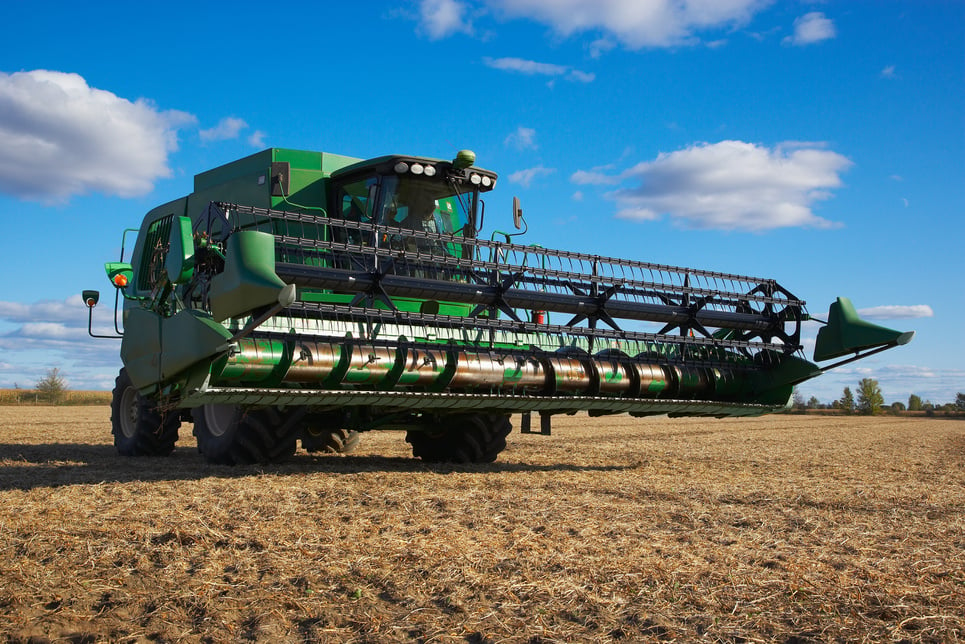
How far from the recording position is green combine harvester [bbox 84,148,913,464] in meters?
6.32

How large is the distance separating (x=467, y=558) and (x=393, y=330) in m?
3.54

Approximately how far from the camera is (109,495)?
585 cm

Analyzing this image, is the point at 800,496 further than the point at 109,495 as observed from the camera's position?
Yes

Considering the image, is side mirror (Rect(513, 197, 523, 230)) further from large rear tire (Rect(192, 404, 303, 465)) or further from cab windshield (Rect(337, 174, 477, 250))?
large rear tire (Rect(192, 404, 303, 465))

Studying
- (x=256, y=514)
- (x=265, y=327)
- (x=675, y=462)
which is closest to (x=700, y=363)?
(x=675, y=462)

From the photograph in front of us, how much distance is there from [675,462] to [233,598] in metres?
7.00

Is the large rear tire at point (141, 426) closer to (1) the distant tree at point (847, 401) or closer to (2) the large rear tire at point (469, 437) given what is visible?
(2) the large rear tire at point (469, 437)

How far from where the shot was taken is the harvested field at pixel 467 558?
3.07 meters

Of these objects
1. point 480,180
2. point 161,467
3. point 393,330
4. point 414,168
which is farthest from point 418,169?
point 161,467

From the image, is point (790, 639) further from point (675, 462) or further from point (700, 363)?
Answer: point (675, 462)

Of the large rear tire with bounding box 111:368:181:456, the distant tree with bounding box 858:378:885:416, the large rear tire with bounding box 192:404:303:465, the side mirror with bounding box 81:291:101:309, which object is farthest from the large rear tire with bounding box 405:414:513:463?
the distant tree with bounding box 858:378:885:416

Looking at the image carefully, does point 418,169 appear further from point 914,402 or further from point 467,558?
point 914,402

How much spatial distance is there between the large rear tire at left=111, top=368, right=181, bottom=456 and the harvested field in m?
1.80

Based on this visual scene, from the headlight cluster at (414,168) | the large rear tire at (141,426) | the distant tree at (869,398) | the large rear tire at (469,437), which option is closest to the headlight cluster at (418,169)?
the headlight cluster at (414,168)
